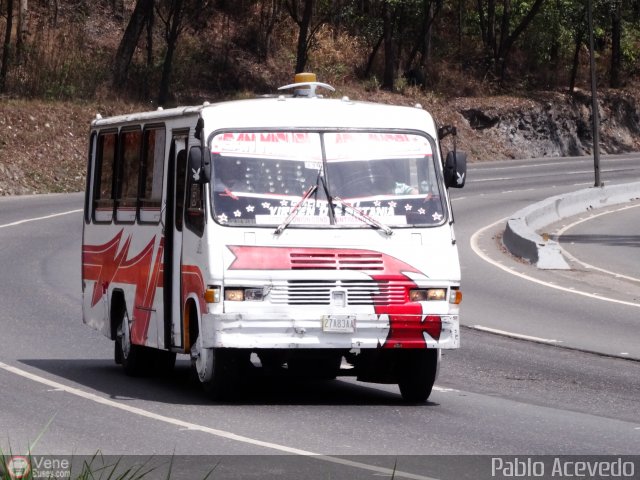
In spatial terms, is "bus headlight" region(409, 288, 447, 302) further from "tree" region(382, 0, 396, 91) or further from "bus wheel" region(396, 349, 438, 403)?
"tree" region(382, 0, 396, 91)

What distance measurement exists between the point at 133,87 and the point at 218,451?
42.2 m

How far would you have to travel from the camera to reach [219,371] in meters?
11.5

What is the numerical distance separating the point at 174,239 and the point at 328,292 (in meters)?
1.81

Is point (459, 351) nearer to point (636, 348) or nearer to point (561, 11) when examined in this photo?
point (636, 348)

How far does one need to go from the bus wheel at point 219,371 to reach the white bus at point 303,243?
1 centimetres

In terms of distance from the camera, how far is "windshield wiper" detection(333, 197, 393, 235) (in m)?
11.7

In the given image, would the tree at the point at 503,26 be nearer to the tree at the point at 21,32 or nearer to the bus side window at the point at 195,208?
the tree at the point at 21,32

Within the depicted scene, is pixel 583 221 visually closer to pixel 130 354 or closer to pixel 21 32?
pixel 130 354

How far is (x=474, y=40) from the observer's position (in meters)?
68.8

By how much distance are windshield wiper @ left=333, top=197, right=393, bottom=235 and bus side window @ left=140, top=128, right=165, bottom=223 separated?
1997mm

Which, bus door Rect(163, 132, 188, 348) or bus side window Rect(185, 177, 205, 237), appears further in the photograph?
bus door Rect(163, 132, 188, 348)

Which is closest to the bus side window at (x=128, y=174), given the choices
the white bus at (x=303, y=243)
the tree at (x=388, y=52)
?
the white bus at (x=303, y=243)

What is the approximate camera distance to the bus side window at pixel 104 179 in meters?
14.6

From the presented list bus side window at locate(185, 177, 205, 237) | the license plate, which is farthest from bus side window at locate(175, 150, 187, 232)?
the license plate
